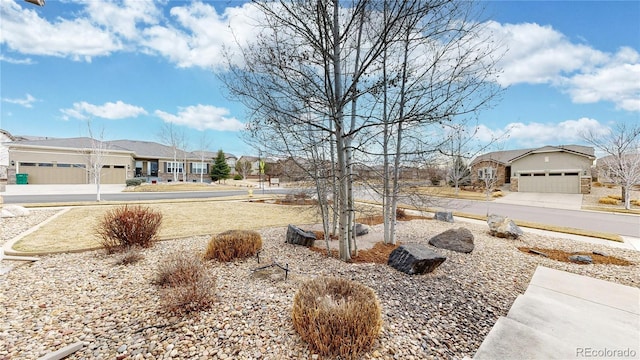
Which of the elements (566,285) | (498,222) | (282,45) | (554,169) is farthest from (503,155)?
(282,45)

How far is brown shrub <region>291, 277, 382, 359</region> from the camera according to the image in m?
2.23

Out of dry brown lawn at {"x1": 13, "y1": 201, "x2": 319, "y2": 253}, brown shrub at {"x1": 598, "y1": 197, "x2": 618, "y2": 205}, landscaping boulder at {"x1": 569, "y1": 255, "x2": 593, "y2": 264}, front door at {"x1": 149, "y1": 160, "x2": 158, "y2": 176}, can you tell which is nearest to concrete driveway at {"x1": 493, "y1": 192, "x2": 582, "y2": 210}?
brown shrub at {"x1": 598, "y1": 197, "x2": 618, "y2": 205}

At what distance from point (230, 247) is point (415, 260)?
3.46m

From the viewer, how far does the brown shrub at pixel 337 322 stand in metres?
2.23

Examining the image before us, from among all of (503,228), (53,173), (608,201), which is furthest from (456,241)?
(53,173)

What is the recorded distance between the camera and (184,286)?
3.08 metres

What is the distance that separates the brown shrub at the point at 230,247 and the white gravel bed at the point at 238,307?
0.20 m

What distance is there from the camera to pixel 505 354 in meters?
2.19

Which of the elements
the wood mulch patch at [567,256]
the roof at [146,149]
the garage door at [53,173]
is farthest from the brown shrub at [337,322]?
the roof at [146,149]

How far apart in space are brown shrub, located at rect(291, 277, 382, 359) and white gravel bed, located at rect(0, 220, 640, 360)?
0.14 m

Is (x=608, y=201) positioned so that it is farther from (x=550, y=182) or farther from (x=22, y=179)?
(x=22, y=179)

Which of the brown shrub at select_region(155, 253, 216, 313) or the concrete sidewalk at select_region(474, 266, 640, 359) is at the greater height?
the brown shrub at select_region(155, 253, 216, 313)

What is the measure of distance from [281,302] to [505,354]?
2341 millimetres

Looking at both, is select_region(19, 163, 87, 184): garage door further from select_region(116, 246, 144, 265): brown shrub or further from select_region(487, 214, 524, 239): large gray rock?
select_region(487, 214, 524, 239): large gray rock
